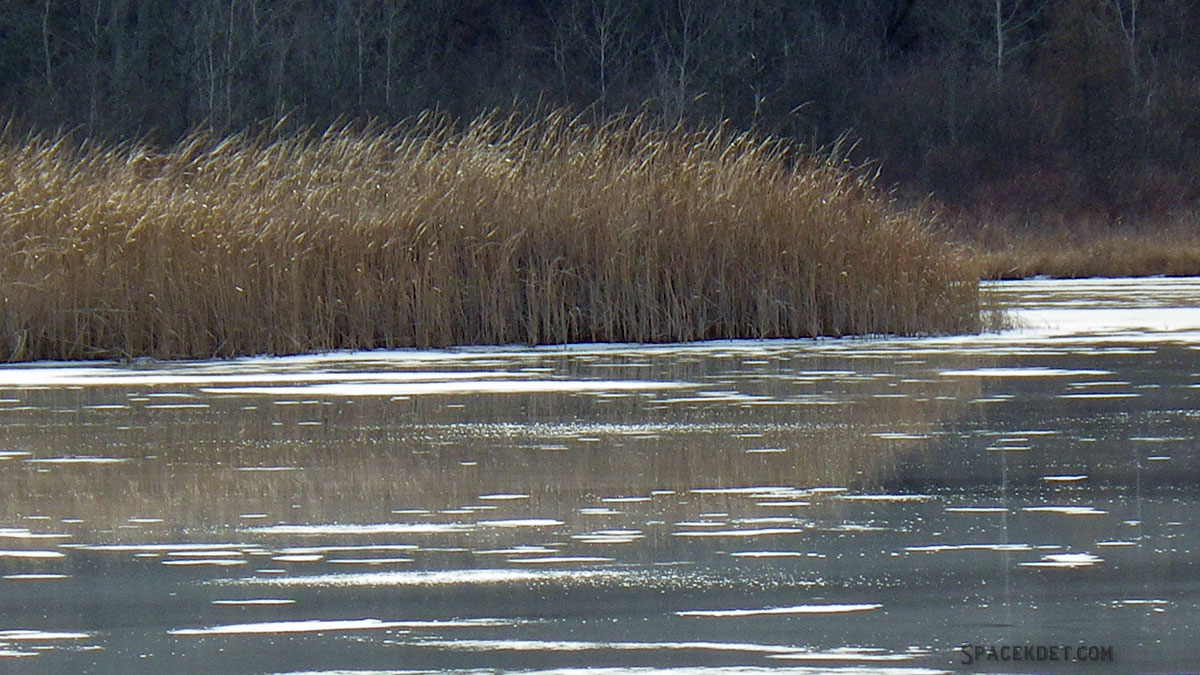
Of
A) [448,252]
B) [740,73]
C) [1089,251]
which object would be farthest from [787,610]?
[740,73]

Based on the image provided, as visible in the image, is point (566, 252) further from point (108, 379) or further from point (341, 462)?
point (341, 462)

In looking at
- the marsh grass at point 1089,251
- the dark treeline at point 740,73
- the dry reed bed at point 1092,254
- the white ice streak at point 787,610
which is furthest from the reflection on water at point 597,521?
the dark treeline at point 740,73

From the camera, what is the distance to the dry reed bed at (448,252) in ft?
43.1

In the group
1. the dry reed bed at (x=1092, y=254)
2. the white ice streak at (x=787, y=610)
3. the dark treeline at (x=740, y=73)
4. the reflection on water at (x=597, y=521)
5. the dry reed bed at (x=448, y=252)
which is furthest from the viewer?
the dark treeline at (x=740, y=73)

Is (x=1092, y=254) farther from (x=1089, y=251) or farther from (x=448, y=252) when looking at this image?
(x=448, y=252)

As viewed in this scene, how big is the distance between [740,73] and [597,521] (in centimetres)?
3825

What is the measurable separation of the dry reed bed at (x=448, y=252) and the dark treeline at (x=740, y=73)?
79.3 ft

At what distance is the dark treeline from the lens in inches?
1628

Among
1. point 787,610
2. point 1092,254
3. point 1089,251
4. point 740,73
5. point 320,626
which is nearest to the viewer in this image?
point 320,626

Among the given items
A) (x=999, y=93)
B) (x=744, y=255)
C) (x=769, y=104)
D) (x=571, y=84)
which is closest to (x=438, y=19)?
(x=571, y=84)

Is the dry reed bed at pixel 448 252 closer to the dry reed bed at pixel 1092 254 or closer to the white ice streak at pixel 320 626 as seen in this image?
the white ice streak at pixel 320 626

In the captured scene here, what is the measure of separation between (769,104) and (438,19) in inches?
415

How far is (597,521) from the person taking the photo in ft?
20.0

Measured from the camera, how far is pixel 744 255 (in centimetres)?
1445
